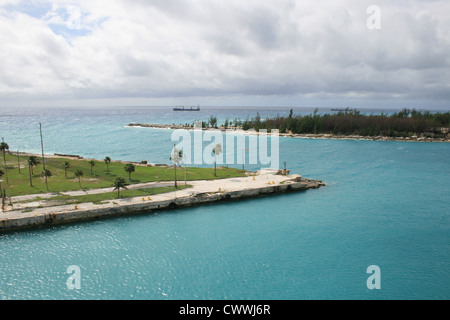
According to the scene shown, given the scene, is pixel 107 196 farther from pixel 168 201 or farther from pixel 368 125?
pixel 368 125

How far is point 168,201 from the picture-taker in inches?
1817

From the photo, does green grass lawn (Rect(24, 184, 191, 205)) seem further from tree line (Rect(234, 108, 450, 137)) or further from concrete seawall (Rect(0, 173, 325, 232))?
tree line (Rect(234, 108, 450, 137))

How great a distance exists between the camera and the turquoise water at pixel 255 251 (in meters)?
27.0

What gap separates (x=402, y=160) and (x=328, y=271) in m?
76.9

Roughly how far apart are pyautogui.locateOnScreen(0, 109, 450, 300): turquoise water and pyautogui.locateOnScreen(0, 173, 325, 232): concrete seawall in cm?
139

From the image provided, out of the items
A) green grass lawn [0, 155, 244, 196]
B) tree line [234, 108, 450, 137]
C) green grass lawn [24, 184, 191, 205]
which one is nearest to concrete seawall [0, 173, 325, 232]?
green grass lawn [24, 184, 191, 205]

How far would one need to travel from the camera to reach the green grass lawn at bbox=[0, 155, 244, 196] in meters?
48.4

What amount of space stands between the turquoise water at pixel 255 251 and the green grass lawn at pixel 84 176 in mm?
11857

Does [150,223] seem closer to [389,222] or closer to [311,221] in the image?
[311,221]

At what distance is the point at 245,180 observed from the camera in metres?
59.2

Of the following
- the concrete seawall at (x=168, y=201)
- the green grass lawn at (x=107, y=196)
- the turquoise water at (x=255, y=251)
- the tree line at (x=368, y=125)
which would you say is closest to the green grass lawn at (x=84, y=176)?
the green grass lawn at (x=107, y=196)

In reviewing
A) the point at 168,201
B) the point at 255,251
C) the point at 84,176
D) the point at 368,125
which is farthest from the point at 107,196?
the point at 368,125

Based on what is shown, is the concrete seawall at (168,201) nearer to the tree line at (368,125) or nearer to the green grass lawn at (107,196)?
the green grass lawn at (107,196)

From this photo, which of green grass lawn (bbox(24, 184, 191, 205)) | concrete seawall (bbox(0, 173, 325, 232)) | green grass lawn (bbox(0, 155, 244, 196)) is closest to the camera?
concrete seawall (bbox(0, 173, 325, 232))
